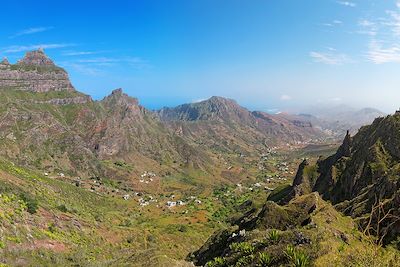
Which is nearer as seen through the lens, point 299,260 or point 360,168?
point 299,260

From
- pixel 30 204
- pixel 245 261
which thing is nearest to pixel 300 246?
pixel 245 261

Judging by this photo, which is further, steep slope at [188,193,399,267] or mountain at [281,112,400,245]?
mountain at [281,112,400,245]

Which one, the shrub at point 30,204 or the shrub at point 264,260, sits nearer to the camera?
the shrub at point 264,260

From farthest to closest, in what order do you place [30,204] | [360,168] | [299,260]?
[360,168]
[30,204]
[299,260]

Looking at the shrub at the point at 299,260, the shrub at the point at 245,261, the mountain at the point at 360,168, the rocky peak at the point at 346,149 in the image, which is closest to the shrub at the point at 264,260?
the shrub at the point at 245,261

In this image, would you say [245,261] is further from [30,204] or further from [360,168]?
[360,168]

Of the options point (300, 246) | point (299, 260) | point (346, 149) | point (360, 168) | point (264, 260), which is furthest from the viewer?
point (346, 149)

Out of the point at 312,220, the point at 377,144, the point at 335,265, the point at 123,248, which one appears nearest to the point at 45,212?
the point at 123,248

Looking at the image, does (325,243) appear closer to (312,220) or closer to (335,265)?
(335,265)


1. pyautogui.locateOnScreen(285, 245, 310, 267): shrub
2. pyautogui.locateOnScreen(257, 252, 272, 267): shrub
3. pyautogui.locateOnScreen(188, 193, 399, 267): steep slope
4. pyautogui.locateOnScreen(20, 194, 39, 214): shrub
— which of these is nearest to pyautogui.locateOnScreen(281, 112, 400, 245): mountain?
pyautogui.locateOnScreen(188, 193, 399, 267): steep slope

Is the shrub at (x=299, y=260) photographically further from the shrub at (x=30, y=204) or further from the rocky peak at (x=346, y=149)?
the rocky peak at (x=346, y=149)

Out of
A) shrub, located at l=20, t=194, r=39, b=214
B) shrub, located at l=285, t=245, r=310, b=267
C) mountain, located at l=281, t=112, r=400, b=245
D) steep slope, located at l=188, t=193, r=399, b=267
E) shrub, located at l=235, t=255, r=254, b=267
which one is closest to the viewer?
steep slope, located at l=188, t=193, r=399, b=267

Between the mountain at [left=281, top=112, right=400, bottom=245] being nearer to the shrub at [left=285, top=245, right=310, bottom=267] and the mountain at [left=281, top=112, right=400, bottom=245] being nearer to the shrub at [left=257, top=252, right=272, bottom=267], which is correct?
the shrub at [left=257, top=252, right=272, bottom=267]
